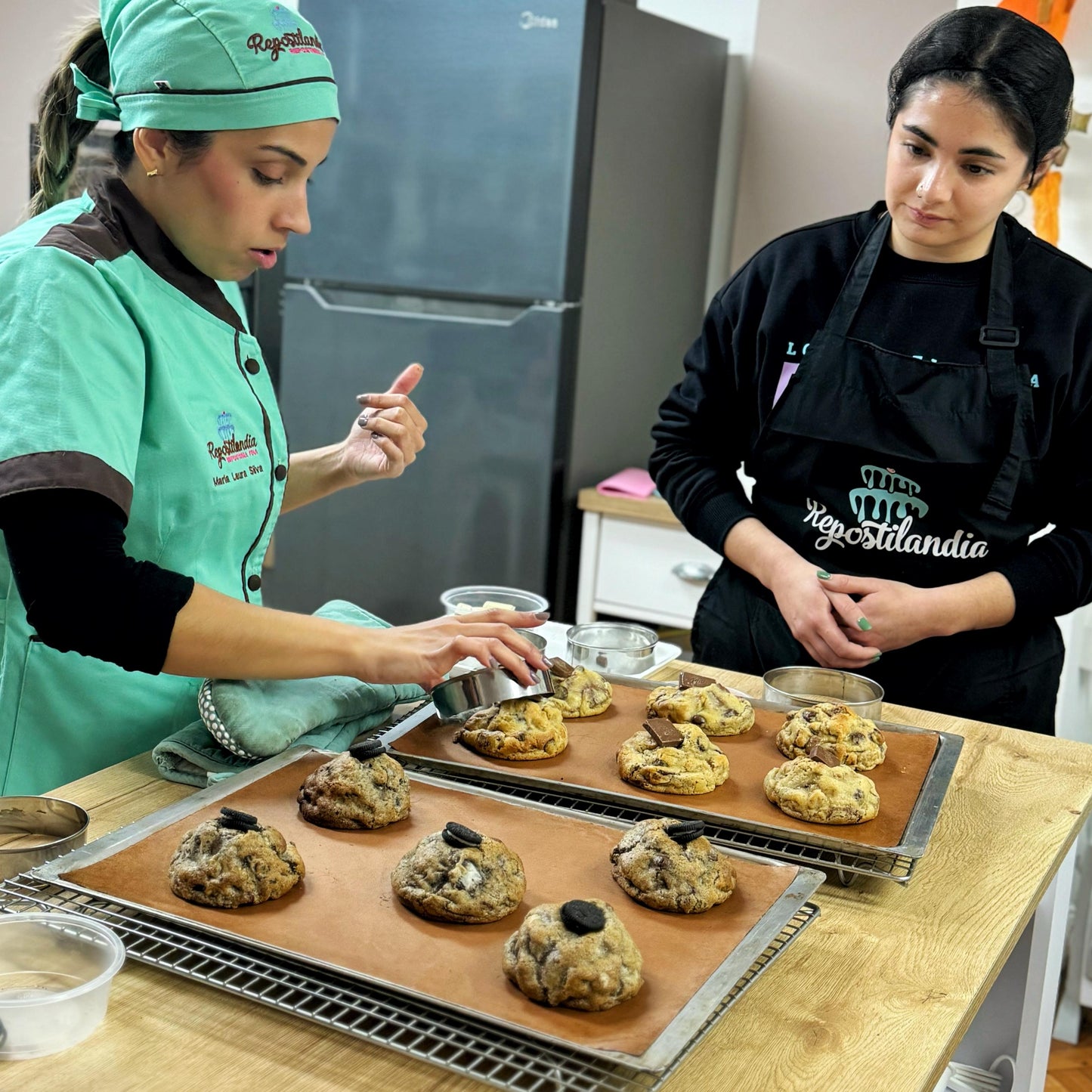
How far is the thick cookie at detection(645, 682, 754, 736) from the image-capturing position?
4.42 feet

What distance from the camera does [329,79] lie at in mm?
1269

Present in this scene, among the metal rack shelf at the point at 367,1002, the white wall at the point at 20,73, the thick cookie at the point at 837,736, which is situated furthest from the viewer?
the white wall at the point at 20,73

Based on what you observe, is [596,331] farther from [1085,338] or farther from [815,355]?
[1085,338]

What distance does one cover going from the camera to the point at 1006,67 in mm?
1519

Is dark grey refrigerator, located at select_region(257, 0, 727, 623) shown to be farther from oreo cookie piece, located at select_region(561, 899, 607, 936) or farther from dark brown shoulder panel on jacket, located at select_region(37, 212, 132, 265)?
oreo cookie piece, located at select_region(561, 899, 607, 936)

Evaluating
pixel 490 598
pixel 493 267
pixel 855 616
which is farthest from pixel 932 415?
pixel 493 267

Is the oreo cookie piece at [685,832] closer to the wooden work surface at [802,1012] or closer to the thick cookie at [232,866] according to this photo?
the wooden work surface at [802,1012]

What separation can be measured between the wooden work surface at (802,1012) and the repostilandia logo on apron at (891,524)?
519 millimetres

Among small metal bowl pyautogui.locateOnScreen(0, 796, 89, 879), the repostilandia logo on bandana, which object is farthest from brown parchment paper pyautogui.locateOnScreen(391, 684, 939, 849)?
the repostilandia logo on bandana

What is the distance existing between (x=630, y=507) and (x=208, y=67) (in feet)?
6.09

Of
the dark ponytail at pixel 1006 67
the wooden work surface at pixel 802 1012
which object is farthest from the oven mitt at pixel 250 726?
the dark ponytail at pixel 1006 67

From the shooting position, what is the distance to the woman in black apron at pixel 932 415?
1.55m

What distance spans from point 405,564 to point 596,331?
77 cm

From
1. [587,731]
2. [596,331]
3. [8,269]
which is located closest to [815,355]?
[587,731]
